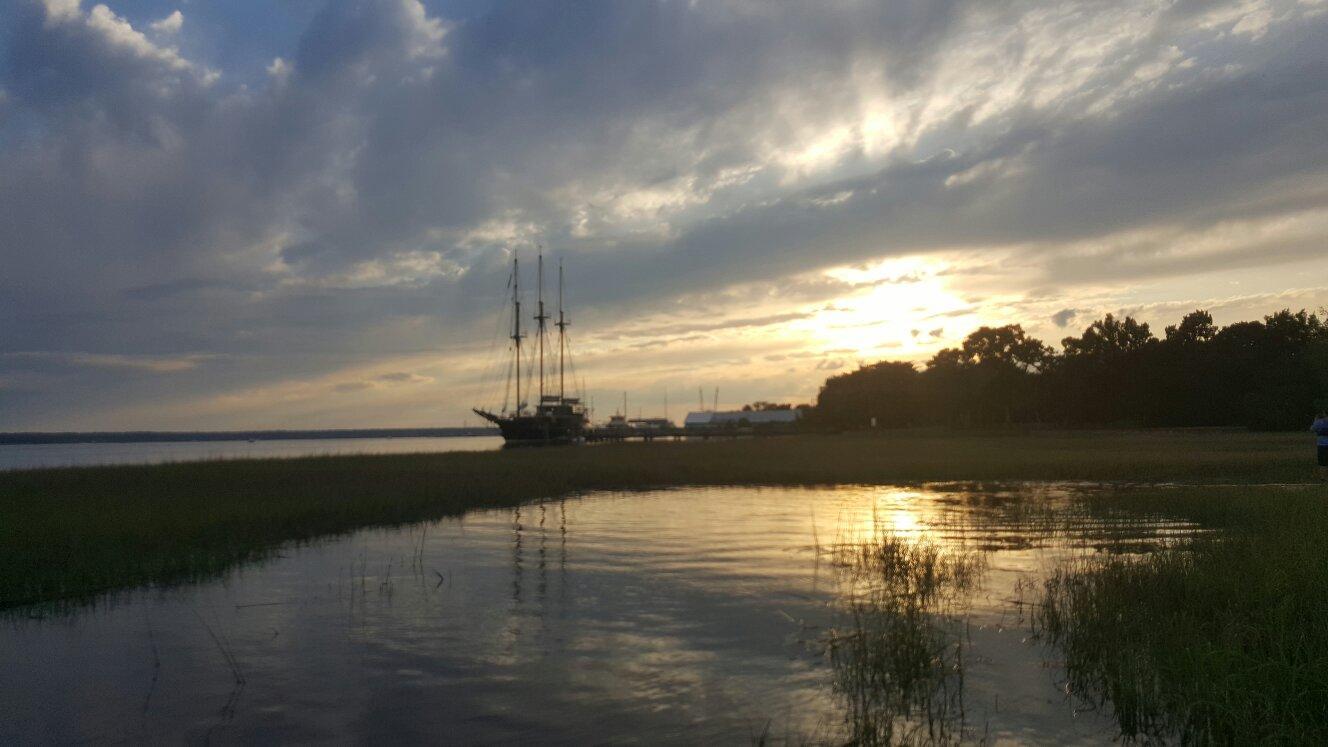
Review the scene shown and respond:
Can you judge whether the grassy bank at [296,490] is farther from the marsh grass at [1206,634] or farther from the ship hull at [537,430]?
the ship hull at [537,430]

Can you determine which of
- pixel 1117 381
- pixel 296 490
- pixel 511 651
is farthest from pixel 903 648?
pixel 1117 381

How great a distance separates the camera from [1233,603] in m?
12.0

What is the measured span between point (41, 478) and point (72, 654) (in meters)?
32.9

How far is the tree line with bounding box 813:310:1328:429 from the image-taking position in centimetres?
8688

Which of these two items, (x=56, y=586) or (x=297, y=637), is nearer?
(x=297, y=637)

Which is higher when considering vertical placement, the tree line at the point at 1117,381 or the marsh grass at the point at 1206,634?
the tree line at the point at 1117,381

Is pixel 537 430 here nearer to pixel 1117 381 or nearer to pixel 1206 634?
pixel 1117 381

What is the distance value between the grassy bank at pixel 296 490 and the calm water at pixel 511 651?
1861 mm

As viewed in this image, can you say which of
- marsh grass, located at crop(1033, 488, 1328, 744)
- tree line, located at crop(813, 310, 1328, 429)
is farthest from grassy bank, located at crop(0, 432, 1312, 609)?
tree line, located at crop(813, 310, 1328, 429)

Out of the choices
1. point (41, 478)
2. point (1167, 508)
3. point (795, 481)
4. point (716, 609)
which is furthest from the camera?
point (795, 481)

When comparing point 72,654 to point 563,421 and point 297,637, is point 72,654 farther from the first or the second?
point 563,421

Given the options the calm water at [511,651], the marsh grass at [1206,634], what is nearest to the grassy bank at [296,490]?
the calm water at [511,651]

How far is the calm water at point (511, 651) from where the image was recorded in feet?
30.6

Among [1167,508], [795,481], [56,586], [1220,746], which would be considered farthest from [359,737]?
[795,481]
